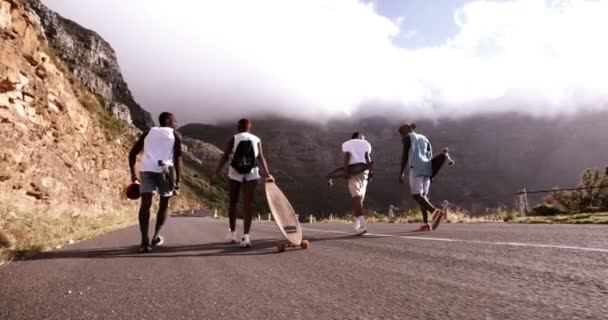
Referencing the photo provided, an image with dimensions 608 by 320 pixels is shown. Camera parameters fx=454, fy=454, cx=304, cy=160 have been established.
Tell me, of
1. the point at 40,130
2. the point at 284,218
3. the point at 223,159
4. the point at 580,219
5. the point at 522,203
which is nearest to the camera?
the point at 284,218

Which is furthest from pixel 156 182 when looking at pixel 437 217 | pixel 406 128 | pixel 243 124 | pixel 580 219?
pixel 580 219

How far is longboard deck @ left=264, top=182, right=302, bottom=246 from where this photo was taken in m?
6.46

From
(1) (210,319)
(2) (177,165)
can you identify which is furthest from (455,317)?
(2) (177,165)

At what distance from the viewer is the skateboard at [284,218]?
643 centimetres

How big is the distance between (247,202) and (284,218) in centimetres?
70

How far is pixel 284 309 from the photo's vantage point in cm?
284

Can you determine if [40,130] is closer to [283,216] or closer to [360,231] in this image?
[360,231]

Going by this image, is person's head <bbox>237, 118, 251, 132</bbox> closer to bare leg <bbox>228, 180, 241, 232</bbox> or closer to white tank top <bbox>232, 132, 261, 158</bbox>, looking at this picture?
white tank top <bbox>232, 132, 261, 158</bbox>

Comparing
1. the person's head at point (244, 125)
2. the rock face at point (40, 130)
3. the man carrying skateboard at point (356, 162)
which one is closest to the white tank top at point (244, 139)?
the person's head at point (244, 125)

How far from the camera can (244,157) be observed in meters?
7.16

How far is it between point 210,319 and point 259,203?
15064cm

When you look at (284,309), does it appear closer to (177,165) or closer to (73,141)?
(177,165)

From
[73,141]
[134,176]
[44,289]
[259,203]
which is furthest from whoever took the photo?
[259,203]

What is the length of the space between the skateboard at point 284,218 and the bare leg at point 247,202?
0.26 m
